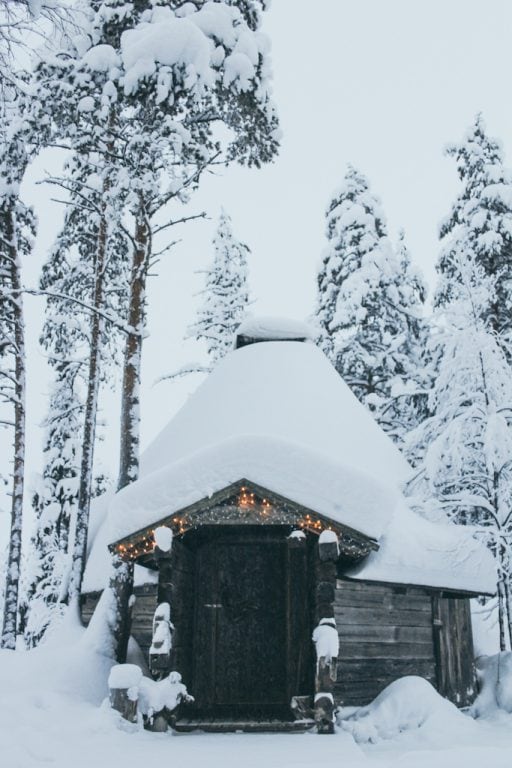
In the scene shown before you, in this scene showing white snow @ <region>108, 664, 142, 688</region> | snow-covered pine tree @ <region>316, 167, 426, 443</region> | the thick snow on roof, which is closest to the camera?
white snow @ <region>108, 664, 142, 688</region>

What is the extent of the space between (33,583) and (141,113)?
57.1 feet

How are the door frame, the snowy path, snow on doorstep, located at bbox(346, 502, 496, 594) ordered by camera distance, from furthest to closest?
snow on doorstep, located at bbox(346, 502, 496, 594), the door frame, the snowy path

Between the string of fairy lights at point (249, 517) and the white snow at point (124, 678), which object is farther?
the string of fairy lights at point (249, 517)

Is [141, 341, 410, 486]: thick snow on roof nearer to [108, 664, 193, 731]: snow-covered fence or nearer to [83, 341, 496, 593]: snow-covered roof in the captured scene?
[83, 341, 496, 593]: snow-covered roof

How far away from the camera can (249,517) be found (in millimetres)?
10047

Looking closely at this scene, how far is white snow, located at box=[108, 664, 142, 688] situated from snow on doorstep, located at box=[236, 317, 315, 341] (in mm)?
10702

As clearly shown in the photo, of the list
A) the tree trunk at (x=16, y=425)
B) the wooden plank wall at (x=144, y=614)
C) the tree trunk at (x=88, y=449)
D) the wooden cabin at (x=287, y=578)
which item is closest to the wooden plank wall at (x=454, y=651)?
the wooden cabin at (x=287, y=578)

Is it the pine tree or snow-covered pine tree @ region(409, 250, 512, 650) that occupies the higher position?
the pine tree

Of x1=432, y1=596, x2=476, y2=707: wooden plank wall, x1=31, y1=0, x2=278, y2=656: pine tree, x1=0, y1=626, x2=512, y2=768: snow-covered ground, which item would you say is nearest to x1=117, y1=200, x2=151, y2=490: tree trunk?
x1=31, y1=0, x2=278, y2=656: pine tree

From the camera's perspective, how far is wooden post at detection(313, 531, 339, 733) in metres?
8.93

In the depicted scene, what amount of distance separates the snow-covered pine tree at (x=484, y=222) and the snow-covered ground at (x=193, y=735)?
10.2 meters

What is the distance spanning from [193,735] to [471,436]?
21.2 ft

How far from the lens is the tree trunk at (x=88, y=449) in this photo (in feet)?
46.9

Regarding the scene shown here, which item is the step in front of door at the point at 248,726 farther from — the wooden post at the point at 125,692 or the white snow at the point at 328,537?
the white snow at the point at 328,537
